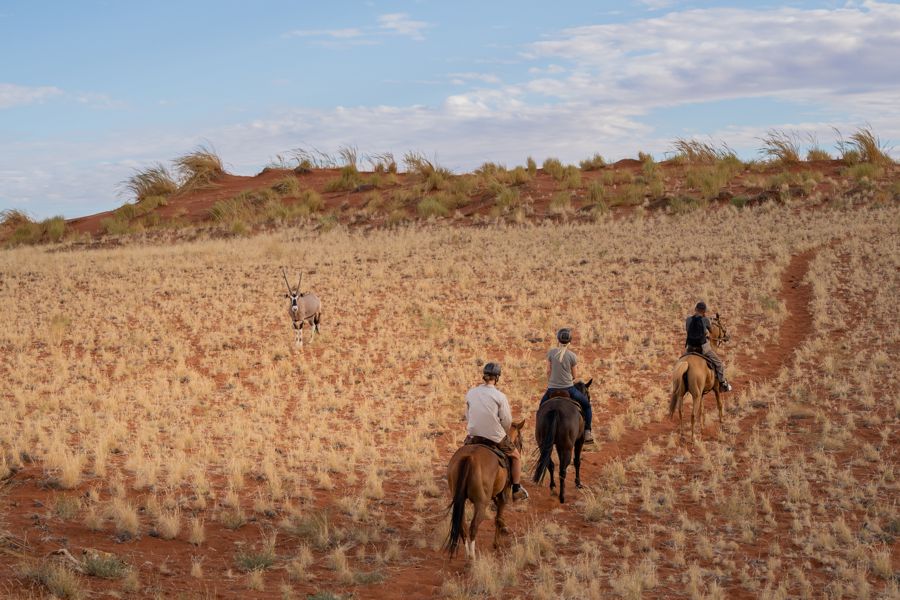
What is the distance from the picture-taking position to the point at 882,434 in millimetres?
14289

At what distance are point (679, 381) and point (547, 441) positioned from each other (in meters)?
4.22

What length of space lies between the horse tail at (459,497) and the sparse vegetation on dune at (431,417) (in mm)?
446

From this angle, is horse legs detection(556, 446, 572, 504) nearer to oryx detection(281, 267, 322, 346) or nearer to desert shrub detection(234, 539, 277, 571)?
desert shrub detection(234, 539, 277, 571)

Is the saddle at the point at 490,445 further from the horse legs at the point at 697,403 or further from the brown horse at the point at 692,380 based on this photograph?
the horse legs at the point at 697,403

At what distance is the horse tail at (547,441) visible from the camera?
11.6 meters

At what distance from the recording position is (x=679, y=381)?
48.4 ft

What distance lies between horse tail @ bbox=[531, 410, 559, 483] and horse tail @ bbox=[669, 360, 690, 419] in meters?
3.90

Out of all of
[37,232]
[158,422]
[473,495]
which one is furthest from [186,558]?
[37,232]

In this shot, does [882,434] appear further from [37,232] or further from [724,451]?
[37,232]

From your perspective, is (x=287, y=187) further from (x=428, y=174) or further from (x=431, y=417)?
(x=431, y=417)

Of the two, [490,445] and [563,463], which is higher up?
[490,445]

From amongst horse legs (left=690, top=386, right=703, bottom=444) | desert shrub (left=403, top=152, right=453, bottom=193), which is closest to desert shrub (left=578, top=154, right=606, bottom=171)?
desert shrub (left=403, top=152, right=453, bottom=193)

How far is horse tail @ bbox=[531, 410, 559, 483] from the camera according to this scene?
1155 cm

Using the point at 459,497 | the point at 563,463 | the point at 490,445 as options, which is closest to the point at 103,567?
the point at 459,497
